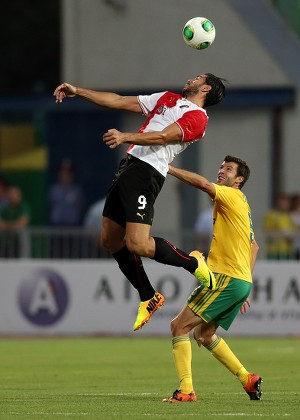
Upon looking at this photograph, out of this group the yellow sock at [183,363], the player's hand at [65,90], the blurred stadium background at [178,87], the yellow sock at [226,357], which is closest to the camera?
the yellow sock at [183,363]

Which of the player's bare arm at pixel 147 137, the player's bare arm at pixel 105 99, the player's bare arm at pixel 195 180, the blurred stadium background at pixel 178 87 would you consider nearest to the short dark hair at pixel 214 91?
the player's bare arm at pixel 147 137

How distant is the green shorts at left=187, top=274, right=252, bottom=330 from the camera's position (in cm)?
1205

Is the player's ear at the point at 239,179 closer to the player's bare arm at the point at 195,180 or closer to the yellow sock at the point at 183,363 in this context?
the player's bare arm at the point at 195,180

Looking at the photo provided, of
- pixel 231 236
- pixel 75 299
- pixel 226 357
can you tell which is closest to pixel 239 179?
pixel 231 236

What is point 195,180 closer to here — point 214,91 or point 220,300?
point 214,91

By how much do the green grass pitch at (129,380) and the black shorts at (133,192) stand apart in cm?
159

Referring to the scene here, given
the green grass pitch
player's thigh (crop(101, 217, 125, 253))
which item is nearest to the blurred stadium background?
the green grass pitch

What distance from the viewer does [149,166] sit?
Result: 12180 mm

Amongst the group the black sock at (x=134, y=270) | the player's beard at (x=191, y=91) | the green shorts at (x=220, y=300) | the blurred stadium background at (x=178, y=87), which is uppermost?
the blurred stadium background at (x=178, y=87)

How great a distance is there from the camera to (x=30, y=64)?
4519 cm

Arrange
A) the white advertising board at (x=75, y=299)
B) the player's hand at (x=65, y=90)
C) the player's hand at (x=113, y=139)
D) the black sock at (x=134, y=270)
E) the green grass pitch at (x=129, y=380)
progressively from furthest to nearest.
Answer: the white advertising board at (x=75, y=299) < the black sock at (x=134, y=270) < the player's hand at (x=65, y=90) < the player's hand at (x=113, y=139) < the green grass pitch at (x=129, y=380)

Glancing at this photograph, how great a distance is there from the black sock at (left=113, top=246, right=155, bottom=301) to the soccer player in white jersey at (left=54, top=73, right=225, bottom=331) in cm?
1

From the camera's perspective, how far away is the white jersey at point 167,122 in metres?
12.2

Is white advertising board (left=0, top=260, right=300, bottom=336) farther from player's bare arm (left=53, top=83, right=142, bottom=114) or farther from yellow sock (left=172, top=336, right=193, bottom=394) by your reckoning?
yellow sock (left=172, top=336, right=193, bottom=394)
